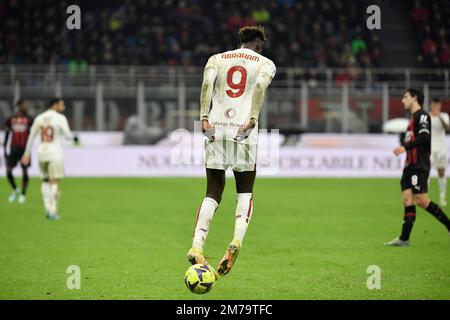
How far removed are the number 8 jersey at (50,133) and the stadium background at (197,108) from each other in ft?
3.87

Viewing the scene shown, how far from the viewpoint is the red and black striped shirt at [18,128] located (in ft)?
58.8

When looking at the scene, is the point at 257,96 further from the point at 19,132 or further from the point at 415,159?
the point at 19,132

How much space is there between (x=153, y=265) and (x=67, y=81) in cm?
1724

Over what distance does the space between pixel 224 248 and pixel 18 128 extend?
885 cm

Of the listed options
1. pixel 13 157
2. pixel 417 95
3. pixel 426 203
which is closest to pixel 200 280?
pixel 426 203

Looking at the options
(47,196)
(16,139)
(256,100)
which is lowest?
(47,196)

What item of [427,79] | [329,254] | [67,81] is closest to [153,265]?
[329,254]

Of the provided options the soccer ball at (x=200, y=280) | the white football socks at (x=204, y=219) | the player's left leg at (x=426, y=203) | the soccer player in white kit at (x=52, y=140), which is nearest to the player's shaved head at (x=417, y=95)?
the player's left leg at (x=426, y=203)

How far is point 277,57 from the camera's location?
3002 centimetres

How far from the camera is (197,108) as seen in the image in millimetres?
26172

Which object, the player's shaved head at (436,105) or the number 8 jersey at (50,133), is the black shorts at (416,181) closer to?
the player's shaved head at (436,105)

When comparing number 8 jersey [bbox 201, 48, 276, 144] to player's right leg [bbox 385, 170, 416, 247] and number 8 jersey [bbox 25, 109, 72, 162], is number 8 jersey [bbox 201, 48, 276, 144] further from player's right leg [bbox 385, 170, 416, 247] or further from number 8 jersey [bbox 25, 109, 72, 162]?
number 8 jersey [bbox 25, 109, 72, 162]

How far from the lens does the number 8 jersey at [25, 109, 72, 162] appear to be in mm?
13859

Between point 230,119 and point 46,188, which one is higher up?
point 230,119
